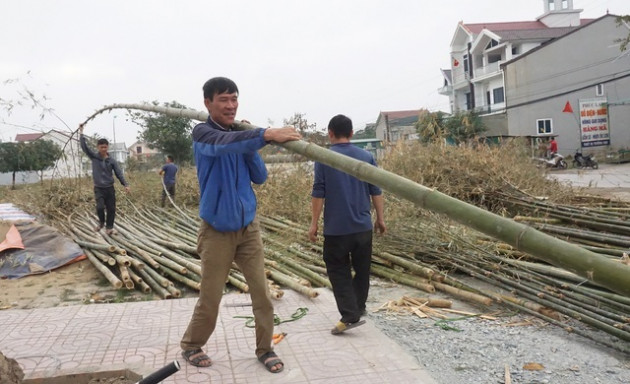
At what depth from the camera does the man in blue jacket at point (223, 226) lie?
9.44 feet

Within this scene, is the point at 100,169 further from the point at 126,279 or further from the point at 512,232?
the point at 512,232

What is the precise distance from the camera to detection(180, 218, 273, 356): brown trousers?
296 cm

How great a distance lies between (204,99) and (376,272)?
10.2 ft

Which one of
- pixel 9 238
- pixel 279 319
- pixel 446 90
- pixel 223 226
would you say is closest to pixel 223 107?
pixel 223 226

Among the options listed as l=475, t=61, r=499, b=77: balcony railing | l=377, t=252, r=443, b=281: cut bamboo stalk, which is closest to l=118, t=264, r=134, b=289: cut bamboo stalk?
l=377, t=252, r=443, b=281: cut bamboo stalk

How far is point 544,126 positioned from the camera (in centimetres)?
2773

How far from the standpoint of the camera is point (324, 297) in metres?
4.54

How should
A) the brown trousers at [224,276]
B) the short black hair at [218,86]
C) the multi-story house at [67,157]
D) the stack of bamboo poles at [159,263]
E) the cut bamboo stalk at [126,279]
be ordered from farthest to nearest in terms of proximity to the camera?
1. the multi-story house at [67,157]
2. the cut bamboo stalk at [126,279]
3. the stack of bamboo poles at [159,263]
4. the brown trousers at [224,276]
5. the short black hair at [218,86]

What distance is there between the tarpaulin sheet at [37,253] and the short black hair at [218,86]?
430 cm

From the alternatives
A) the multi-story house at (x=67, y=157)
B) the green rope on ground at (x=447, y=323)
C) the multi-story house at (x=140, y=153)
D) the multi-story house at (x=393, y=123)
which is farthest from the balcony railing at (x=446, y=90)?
the green rope on ground at (x=447, y=323)

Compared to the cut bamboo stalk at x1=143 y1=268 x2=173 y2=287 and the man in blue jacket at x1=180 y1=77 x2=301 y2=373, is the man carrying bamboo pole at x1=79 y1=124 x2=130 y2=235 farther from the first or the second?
the man in blue jacket at x1=180 y1=77 x2=301 y2=373

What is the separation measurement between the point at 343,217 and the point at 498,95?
3345 centimetres

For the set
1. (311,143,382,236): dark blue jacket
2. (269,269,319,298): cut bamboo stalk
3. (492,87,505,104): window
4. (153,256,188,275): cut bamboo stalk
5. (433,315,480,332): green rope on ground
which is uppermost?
(492,87,505,104): window

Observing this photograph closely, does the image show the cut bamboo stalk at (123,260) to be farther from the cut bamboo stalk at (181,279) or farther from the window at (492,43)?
the window at (492,43)
